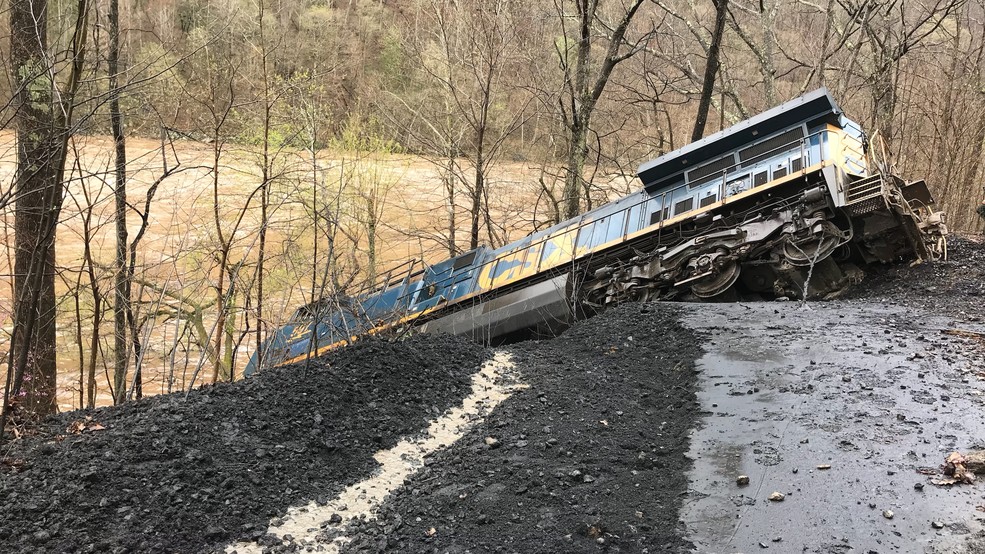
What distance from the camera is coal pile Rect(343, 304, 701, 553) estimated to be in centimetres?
378

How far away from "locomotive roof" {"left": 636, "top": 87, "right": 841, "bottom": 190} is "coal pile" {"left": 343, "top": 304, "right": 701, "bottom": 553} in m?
5.54

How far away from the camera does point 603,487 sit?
4336 mm

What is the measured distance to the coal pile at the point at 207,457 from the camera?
360cm

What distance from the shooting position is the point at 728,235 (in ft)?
34.1

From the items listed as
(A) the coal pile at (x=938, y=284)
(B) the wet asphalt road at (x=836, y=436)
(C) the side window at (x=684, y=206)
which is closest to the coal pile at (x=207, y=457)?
(B) the wet asphalt road at (x=836, y=436)

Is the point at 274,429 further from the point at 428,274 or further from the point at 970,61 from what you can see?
the point at 970,61

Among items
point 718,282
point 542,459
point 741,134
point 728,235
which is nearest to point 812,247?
point 728,235

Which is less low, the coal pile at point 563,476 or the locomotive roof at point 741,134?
the locomotive roof at point 741,134

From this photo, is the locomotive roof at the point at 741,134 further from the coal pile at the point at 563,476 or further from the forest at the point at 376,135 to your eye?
the coal pile at the point at 563,476

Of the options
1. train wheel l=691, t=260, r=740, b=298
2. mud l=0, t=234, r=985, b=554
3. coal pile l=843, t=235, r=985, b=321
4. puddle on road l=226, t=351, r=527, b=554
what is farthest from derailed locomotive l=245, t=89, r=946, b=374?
mud l=0, t=234, r=985, b=554

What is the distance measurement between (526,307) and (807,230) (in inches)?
190

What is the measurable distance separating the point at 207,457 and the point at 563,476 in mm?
2347

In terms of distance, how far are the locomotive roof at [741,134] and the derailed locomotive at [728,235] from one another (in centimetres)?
2

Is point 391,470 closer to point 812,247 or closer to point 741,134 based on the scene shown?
point 812,247
